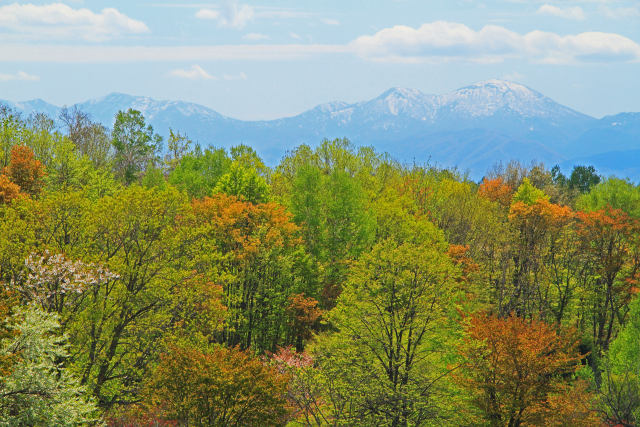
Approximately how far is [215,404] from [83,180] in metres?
38.0

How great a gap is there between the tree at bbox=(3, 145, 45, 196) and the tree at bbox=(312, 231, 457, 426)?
30875 mm

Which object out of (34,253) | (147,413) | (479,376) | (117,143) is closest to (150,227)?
(34,253)

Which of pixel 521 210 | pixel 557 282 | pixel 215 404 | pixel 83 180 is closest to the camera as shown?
pixel 215 404

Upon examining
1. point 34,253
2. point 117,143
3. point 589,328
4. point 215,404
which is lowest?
point 589,328

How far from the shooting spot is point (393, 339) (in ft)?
99.9

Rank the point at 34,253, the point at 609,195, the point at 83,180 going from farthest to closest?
the point at 609,195 → the point at 83,180 → the point at 34,253

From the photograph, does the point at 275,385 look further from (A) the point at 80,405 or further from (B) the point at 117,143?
(B) the point at 117,143

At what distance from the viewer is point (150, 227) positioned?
29406 mm

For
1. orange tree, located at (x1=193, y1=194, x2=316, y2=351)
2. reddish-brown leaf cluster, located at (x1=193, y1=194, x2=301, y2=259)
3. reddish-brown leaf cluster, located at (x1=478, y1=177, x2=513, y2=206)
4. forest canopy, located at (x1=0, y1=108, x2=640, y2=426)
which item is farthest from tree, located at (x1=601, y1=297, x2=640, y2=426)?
reddish-brown leaf cluster, located at (x1=478, y1=177, x2=513, y2=206)

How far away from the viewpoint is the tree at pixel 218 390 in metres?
22.3

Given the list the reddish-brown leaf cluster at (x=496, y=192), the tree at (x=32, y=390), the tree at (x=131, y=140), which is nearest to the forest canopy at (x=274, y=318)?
the tree at (x=32, y=390)

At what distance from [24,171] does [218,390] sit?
3325cm

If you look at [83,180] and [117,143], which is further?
[117,143]

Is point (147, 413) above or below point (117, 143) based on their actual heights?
below
